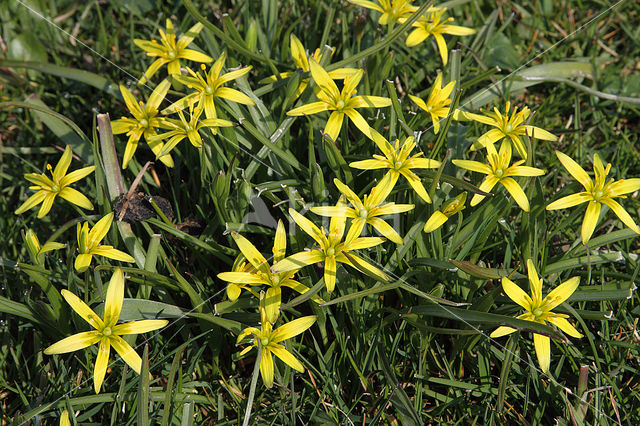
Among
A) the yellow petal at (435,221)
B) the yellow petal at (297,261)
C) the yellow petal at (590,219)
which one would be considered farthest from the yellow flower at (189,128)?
the yellow petal at (590,219)

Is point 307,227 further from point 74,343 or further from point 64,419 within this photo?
point 64,419

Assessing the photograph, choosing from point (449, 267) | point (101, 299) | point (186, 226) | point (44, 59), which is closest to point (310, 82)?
point (186, 226)

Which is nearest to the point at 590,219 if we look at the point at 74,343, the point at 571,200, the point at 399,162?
the point at 571,200

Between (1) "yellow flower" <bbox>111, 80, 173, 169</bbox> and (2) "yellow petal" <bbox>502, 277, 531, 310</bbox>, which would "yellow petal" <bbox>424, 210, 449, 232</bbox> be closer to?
(2) "yellow petal" <bbox>502, 277, 531, 310</bbox>

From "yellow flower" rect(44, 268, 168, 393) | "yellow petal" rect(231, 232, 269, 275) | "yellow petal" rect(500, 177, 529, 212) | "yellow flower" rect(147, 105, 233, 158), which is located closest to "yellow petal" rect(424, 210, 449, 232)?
"yellow petal" rect(500, 177, 529, 212)

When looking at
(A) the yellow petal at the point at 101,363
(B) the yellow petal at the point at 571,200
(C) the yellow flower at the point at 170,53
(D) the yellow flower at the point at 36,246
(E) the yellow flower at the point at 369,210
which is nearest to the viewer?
(A) the yellow petal at the point at 101,363

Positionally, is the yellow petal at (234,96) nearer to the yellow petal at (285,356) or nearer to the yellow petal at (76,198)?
the yellow petal at (76,198)

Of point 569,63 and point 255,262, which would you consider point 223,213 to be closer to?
point 255,262
